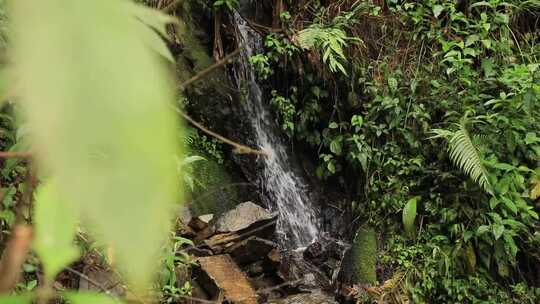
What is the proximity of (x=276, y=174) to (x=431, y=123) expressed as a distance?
1743 millimetres

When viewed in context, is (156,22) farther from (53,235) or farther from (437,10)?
(437,10)

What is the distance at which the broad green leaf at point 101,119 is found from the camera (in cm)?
18

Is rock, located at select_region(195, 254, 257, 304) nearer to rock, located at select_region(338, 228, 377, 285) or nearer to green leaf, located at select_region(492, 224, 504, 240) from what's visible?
rock, located at select_region(338, 228, 377, 285)

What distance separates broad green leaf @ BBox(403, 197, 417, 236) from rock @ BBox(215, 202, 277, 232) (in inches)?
47.4

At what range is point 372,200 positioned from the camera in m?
4.81

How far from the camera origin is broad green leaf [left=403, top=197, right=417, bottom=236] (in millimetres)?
4305

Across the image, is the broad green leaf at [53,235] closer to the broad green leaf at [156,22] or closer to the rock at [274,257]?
the broad green leaf at [156,22]

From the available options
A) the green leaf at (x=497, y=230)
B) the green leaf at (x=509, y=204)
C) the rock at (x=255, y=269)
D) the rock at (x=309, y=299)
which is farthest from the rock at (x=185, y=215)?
the green leaf at (x=509, y=204)

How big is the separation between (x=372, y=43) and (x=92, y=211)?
5.46 metres

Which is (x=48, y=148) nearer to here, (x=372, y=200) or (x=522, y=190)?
(x=522, y=190)

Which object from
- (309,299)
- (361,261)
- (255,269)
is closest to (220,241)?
(255,269)

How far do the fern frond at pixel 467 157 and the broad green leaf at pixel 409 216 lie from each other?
0.53 metres

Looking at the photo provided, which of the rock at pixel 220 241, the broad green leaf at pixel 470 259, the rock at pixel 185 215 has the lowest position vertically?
the broad green leaf at pixel 470 259

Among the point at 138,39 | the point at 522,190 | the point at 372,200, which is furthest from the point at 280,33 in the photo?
the point at 138,39
